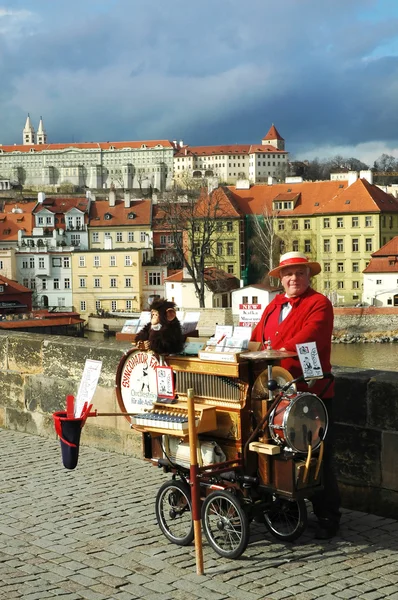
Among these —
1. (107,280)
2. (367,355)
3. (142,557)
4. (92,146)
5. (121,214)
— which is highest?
(92,146)

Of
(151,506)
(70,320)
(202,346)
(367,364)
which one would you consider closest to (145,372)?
(202,346)

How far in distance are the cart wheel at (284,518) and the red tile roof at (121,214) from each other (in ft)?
224

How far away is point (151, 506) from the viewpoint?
19.1ft

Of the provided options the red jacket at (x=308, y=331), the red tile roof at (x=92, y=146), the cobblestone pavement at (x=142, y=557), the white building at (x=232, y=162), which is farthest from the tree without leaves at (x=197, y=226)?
the red tile roof at (x=92, y=146)

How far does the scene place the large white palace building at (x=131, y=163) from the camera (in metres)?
155

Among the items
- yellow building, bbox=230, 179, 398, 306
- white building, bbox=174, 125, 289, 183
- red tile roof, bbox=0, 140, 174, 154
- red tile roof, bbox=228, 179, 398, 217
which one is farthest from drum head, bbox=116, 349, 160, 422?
red tile roof, bbox=0, 140, 174, 154

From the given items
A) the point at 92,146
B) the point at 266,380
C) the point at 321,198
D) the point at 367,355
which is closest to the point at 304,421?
the point at 266,380

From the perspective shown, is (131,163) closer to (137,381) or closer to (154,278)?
(154,278)

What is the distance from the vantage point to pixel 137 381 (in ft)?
18.2

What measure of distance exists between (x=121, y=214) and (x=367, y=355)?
32.7 metres

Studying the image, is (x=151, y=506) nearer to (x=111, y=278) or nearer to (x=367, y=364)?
(x=367, y=364)

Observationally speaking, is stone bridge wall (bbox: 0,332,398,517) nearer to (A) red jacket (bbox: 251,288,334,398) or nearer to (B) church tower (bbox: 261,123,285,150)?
(A) red jacket (bbox: 251,288,334,398)

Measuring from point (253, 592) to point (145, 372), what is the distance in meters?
1.65

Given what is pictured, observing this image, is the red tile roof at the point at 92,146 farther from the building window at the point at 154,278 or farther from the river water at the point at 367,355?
the river water at the point at 367,355
